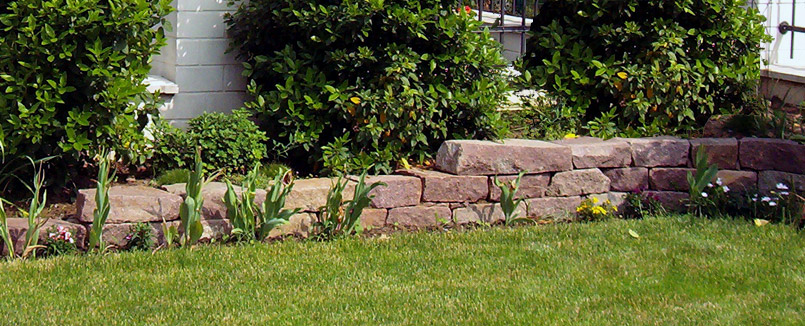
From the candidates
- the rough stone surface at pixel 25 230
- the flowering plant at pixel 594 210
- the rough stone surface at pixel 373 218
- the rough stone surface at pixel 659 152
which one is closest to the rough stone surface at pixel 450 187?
the rough stone surface at pixel 373 218

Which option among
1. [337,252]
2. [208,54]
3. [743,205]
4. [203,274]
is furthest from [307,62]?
[743,205]

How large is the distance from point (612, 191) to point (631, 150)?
11.4 inches

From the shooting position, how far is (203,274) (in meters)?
4.87

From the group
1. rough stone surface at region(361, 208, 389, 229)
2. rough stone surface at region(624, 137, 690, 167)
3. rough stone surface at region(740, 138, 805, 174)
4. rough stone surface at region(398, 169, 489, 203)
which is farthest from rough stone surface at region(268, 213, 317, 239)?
rough stone surface at region(740, 138, 805, 174)

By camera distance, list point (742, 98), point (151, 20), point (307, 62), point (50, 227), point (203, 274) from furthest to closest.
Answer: point (742, 98) < point (307, 62) < point (151, 20) < point (50, 227) < point (203, 274)

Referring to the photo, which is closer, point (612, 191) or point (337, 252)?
point (337, 252)

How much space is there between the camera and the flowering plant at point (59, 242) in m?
5.18

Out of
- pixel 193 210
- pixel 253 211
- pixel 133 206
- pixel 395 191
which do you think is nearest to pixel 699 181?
pixel 395 191

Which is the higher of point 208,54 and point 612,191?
point 208,54

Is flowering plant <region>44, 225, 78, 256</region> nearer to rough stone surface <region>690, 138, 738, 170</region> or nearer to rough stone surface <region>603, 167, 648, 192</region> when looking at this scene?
rough stone surface <region>603, 167, 648, 192</region>

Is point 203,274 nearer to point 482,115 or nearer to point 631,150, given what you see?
point 482,115

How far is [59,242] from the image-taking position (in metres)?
5.20

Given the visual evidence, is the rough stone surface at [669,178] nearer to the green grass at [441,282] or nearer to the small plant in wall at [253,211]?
the green grass at [441,282]

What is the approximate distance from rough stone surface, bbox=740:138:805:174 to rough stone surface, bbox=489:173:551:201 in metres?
1.34
